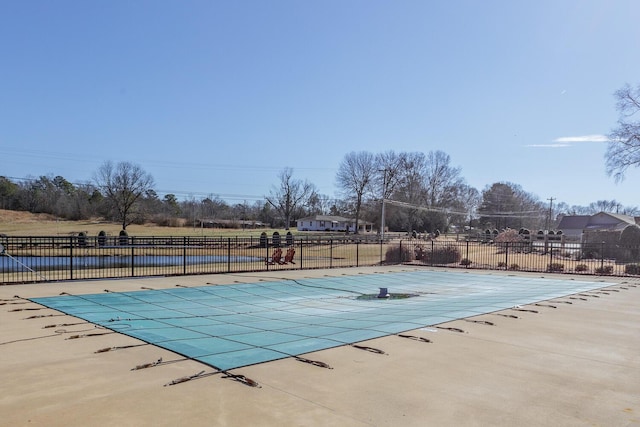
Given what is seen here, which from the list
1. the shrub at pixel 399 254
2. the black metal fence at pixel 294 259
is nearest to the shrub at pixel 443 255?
the black metal fence at pixel 294 259

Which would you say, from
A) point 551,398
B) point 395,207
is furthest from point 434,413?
point 395,207

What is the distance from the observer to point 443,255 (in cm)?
2711

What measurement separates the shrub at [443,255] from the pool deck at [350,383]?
18.6 meters

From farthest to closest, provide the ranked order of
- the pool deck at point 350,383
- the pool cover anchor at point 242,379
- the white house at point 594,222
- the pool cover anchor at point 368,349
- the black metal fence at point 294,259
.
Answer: the white house at point 594,222
the black metal fence at point 294,259
the pool cover anchor at point 368,349
the pool cover anchor at point 242,379
the pool deck at point 350,383

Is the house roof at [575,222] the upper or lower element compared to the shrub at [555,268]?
upper

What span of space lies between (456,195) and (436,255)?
73.0 m

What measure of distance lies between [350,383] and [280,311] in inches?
202

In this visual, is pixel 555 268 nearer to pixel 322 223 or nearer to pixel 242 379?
pixel 242 379

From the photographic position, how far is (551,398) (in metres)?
4.82

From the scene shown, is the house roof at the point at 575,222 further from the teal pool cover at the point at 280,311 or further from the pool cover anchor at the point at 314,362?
the pool cover anchor at the point at 314,362

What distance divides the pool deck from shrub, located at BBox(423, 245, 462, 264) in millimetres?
18608

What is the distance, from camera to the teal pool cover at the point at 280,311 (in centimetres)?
677

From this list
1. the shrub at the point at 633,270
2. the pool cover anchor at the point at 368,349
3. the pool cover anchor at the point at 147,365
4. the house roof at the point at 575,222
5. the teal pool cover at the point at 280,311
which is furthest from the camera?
the house roof at the point at 575,222

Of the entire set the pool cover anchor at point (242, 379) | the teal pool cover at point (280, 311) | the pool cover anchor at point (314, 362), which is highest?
the pool cover anchor at point (242, 379)
